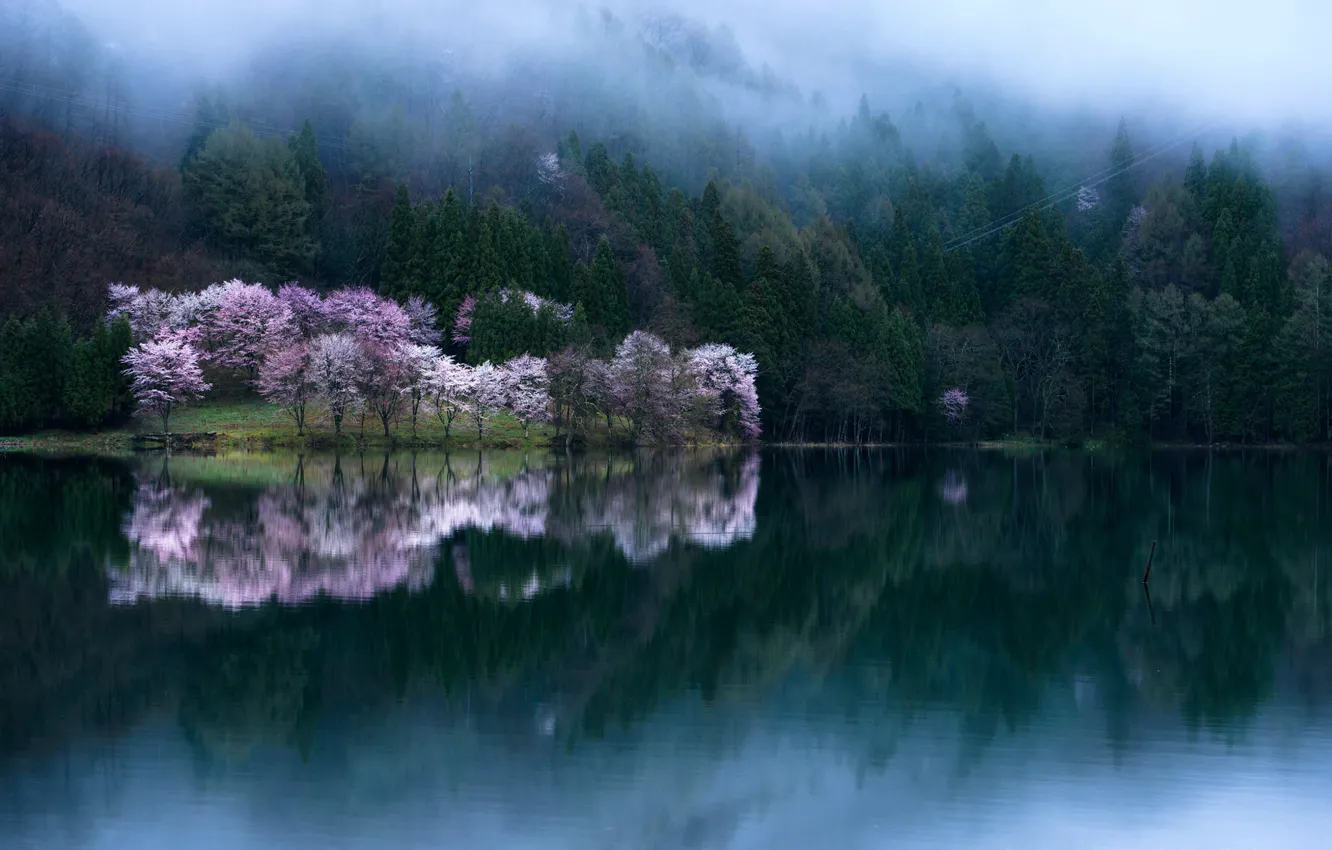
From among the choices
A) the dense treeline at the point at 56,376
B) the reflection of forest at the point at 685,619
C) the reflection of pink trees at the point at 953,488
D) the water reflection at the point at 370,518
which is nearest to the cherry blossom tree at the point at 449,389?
the water reflection at the point at 370,518

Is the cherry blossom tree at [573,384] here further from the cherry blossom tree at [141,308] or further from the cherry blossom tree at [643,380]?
the cherry blossom tree at [141,308]

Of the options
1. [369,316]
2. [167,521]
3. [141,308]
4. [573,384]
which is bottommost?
[167,521]

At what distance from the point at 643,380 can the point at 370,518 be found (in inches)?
1319

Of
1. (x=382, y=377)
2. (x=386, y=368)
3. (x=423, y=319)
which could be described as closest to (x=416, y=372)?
(x=386, y=368)

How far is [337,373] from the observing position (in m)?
54.8

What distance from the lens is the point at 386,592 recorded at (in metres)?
17.5

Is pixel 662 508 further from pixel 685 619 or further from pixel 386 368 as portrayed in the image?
pixel 386 368

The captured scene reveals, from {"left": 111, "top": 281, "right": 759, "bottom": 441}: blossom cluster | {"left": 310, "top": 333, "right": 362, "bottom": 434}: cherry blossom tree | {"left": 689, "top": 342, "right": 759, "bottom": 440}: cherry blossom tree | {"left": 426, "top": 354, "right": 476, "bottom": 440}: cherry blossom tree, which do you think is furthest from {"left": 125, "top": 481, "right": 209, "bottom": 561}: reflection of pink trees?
{"left": 689, "top": 342, "right": 759, "bottom": 440}: cherry blossom tree

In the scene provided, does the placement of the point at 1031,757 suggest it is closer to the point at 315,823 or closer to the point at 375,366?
the point at 315,823

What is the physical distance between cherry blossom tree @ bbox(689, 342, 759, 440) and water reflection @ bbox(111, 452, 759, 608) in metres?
16.9

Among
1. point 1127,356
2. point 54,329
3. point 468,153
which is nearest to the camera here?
point 54,329

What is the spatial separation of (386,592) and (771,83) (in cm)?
15064

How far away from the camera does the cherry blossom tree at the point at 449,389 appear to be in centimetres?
5759

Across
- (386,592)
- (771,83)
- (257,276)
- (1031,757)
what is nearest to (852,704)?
(1031,757)
